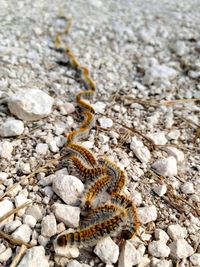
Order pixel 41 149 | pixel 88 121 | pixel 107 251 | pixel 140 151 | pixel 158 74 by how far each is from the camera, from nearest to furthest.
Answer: pixel 107 251, pixel 41 149, pixel 140 151, pixel 88 121, pixel 158 74

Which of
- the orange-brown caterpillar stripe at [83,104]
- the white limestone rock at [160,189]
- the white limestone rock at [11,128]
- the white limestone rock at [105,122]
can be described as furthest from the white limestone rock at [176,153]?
the white limestone rock at [11,128]

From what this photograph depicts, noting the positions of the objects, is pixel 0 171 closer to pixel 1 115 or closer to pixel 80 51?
pixel 1 115

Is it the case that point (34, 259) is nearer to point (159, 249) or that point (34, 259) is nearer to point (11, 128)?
point (159, 249)

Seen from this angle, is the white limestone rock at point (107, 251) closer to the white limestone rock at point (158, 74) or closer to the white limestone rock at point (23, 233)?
the white limestone rock at point (23, 233)

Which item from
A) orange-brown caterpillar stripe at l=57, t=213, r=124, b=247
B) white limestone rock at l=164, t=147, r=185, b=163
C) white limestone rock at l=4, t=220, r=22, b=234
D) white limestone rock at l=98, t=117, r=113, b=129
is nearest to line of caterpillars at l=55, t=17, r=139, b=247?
orange-brown caterpillar stripe at l=57, t=213, r=124, b=247

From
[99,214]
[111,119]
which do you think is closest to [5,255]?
[99,214]

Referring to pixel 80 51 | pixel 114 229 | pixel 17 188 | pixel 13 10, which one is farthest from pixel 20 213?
pixel 13 10
